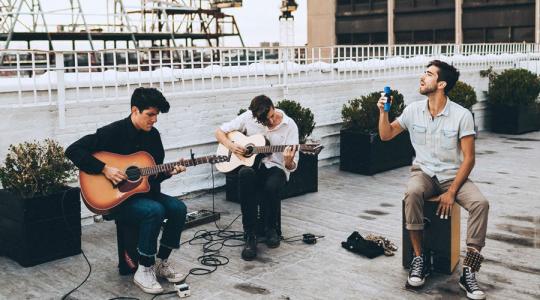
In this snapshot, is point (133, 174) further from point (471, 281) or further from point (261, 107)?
point (471, 281)

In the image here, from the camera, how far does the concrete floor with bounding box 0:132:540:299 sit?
15.1 feet

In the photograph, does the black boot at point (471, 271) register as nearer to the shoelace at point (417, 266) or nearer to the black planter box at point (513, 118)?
the shoelace at point (417, 266)

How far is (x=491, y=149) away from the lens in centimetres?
1104

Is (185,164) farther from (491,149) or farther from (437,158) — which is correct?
(491,149)

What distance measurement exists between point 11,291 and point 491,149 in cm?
868

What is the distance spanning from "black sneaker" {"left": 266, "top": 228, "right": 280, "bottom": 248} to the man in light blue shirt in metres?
1.39

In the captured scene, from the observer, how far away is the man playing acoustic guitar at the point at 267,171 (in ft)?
18.1

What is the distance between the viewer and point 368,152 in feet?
29.1

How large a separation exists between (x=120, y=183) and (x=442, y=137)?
248 cm

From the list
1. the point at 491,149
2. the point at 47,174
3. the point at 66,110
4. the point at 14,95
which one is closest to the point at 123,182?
the point at 47,174

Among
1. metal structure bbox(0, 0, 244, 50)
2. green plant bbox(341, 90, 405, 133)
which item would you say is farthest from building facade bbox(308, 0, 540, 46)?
green plant bbox(341, 90, 405, 133)

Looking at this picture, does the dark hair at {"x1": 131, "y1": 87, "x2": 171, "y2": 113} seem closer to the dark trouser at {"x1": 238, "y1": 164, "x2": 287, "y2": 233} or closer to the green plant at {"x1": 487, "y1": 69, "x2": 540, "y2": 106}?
the dark trouser at {"x1": 238, "y1": 164, "x2": 287, "y2": 233}

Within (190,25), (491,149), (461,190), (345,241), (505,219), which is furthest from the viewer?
(190,25)

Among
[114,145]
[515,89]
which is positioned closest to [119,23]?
[515,89]
